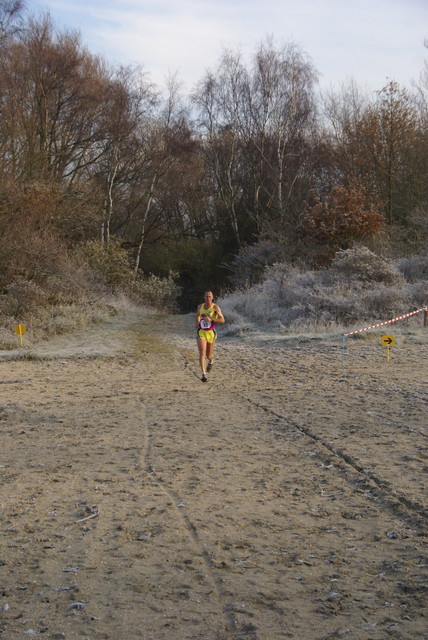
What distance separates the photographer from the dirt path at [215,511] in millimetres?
3984

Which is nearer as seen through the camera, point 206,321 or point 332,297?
point 206,321

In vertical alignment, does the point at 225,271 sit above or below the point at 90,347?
above

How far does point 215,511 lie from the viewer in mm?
5805

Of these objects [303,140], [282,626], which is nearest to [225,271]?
[303,140]

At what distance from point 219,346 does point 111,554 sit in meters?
13.6

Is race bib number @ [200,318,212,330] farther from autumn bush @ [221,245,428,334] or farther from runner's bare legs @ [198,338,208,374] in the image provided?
autumn bush @ [221,245,428,334]

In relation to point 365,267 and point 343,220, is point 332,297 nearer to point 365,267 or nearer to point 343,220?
point 365,267

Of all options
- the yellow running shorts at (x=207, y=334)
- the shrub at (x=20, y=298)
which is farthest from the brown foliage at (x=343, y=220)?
the yellow running shorts at (x=207, y=334)

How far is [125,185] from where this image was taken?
127 ft

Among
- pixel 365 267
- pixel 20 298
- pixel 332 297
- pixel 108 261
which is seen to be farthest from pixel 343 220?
pixel 20 298

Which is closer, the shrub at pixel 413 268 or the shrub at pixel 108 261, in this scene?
the shrub at pixel 413 268

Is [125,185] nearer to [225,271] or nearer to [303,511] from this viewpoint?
[225,271]

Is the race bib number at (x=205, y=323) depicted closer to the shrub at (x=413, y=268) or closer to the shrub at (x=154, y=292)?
the shrub at (x=413, y=268)

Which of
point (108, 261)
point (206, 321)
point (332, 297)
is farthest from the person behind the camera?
point (108, 261)
